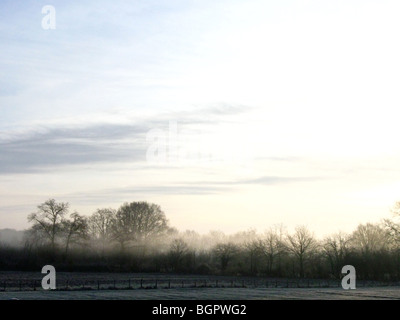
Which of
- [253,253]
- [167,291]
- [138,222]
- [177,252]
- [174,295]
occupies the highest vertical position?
[138,222]

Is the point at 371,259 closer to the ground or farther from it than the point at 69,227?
closer to the ground

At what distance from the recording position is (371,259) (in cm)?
9588

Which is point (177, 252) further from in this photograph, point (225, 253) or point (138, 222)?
point (138, 222)

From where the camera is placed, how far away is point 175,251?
382ft

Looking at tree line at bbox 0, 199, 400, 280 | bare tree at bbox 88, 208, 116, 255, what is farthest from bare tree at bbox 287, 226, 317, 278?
bare tree at bbox 88, 208, 116, 255

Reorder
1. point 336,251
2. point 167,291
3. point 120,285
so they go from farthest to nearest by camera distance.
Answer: point 336,251 → point 120,285 → point 167,291

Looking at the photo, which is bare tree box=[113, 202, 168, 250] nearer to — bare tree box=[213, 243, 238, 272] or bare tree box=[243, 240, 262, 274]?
bare tree box=[213, 243, 238, 272]

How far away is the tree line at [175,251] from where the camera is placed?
98581mm

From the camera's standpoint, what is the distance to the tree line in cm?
9858

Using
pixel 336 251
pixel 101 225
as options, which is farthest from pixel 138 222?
pixel 336 251

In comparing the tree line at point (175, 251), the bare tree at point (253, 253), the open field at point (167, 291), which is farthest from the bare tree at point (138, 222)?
the open field at point (167, 291)
